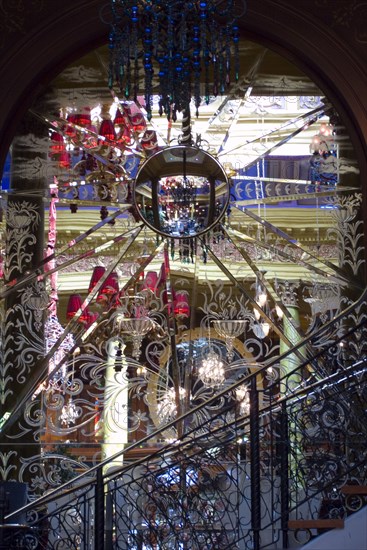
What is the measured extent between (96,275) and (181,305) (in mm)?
795

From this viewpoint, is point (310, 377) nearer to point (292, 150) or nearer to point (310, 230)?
point (310, 230)

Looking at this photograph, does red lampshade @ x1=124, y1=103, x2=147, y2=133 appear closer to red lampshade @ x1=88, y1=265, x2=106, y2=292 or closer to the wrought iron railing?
red lampshade @ x1=88, y1=265, x2=106, y2=292

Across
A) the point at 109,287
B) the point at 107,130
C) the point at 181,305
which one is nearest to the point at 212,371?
the point at 181,305

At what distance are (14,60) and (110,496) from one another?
153 inches

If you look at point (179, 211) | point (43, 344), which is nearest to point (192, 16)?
point (179, 211)

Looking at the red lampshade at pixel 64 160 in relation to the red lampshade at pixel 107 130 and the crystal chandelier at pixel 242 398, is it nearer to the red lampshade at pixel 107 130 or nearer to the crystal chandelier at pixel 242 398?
the red lampshade at pixel 107 130

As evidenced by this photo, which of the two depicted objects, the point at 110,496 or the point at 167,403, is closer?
the point at 110,496

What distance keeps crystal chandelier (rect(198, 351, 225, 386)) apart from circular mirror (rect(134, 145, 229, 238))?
1.11 meters

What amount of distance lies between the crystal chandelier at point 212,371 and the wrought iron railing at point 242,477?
20 centimetres

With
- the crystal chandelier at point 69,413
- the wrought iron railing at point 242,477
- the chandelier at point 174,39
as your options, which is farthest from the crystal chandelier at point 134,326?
the chandelier at point 174,39

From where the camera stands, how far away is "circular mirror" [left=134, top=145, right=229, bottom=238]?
35.6 ft

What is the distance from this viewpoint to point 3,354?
1065 cm

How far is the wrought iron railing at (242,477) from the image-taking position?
28.7ft

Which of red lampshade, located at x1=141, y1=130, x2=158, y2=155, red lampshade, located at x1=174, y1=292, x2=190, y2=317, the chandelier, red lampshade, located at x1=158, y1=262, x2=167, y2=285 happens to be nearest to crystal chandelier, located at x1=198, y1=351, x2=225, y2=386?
red lampshade, located at x1=174, y1=292, x2=190, y2=317
